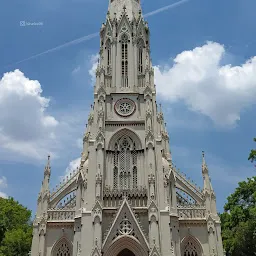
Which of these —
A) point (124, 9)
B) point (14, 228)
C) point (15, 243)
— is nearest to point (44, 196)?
point (15, 243)

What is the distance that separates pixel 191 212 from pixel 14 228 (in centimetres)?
1860

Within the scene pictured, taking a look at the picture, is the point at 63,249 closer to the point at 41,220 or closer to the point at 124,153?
the point at 41,220

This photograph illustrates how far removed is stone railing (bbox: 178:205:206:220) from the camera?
1190 inches

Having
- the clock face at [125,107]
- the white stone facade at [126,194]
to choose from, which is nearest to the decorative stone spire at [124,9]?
the white stone facade at [126,194]

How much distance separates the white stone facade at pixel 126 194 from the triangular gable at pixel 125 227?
0.25 ft

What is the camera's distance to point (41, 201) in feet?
99.7

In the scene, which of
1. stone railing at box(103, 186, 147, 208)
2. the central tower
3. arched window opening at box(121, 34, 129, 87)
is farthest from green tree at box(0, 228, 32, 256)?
arched window opening at box(121, 34, 129, 87)

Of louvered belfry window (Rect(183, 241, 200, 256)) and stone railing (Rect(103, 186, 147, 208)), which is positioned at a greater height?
stone railing (Rect(103, 186, 147, 208))

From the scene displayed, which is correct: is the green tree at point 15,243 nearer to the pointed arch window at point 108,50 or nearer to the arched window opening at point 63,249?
the arched window opening at point 63,249

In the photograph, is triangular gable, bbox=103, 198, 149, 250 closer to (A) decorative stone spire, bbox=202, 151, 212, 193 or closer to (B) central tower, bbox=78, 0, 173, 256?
(B) central tower, bbox=78, 0, 173, 256

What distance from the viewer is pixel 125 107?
110 feet

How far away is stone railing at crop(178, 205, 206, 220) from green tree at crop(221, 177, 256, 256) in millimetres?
2532

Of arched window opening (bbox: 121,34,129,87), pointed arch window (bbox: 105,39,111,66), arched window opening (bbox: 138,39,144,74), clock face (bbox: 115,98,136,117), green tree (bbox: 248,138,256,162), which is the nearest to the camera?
green tree (bbox: 248,138,256,162)

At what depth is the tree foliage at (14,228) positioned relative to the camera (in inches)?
1254
